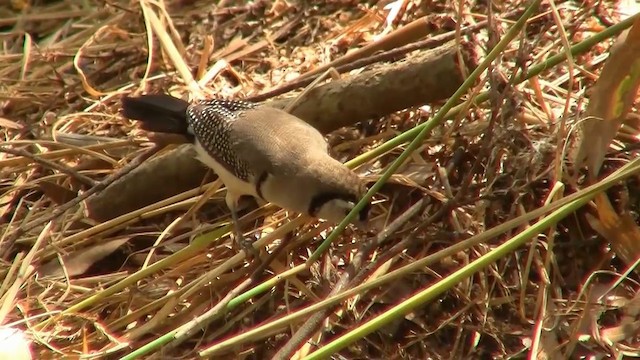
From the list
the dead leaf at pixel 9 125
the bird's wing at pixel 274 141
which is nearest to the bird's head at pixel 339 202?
the bird's wing at pixel 274 141

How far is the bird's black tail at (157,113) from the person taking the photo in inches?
138

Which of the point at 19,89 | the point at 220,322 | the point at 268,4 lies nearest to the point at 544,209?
the point at 220,322

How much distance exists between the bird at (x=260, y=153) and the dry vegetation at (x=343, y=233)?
0.43 feet

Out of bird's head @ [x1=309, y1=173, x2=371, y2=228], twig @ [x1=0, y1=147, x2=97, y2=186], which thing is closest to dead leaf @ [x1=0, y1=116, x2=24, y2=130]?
twig @ [x1=0, y1=147, x2=97, y2=186]

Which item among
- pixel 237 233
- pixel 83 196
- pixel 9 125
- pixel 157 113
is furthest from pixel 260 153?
pixel 9 125

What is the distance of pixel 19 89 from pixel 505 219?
2459mm

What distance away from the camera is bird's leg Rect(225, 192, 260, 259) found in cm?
300

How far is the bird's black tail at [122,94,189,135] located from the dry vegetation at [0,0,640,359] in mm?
137

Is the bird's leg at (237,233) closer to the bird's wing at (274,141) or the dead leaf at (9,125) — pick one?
the bird's wing at (274,141)

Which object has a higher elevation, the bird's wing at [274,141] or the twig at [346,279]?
the bird's wing at [274,141]

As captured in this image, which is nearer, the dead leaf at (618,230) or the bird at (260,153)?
the dead leaf at (618,230)

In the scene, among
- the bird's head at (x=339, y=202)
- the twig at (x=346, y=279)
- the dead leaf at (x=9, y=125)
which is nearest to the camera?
the twig at (x=346, y=279)

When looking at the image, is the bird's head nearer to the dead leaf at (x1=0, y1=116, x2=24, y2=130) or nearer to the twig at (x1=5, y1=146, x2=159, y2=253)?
the twig at (x1=5, y1=146, x2=159, y2=253)

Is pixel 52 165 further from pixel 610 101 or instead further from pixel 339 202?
pixel 610 101
